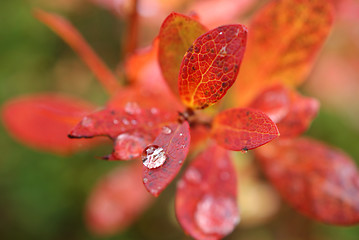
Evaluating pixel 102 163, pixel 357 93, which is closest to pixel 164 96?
pixel 102 163

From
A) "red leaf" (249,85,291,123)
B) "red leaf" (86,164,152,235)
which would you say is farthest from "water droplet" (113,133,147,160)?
"red leaf" (86,164,152,235)

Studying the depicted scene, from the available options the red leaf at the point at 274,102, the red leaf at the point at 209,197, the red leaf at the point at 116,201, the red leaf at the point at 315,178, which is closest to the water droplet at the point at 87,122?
the red leaf at the point at 209,197

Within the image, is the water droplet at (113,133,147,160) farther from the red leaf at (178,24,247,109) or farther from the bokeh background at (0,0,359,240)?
the bokeh background at (0,0,359,240)

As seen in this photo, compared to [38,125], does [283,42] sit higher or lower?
lower

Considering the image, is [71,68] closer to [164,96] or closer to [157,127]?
[164,96]

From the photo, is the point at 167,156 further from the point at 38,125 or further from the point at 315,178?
the point at 38,125

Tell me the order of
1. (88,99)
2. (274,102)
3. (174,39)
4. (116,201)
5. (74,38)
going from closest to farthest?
(174,39), (274,102), (74,38), (116,201), (88,99)

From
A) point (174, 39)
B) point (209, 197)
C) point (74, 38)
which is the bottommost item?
point (209, 197)

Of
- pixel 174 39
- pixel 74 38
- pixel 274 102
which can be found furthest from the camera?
pixel 74 38

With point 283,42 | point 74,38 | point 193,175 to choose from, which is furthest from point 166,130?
point 74,38
